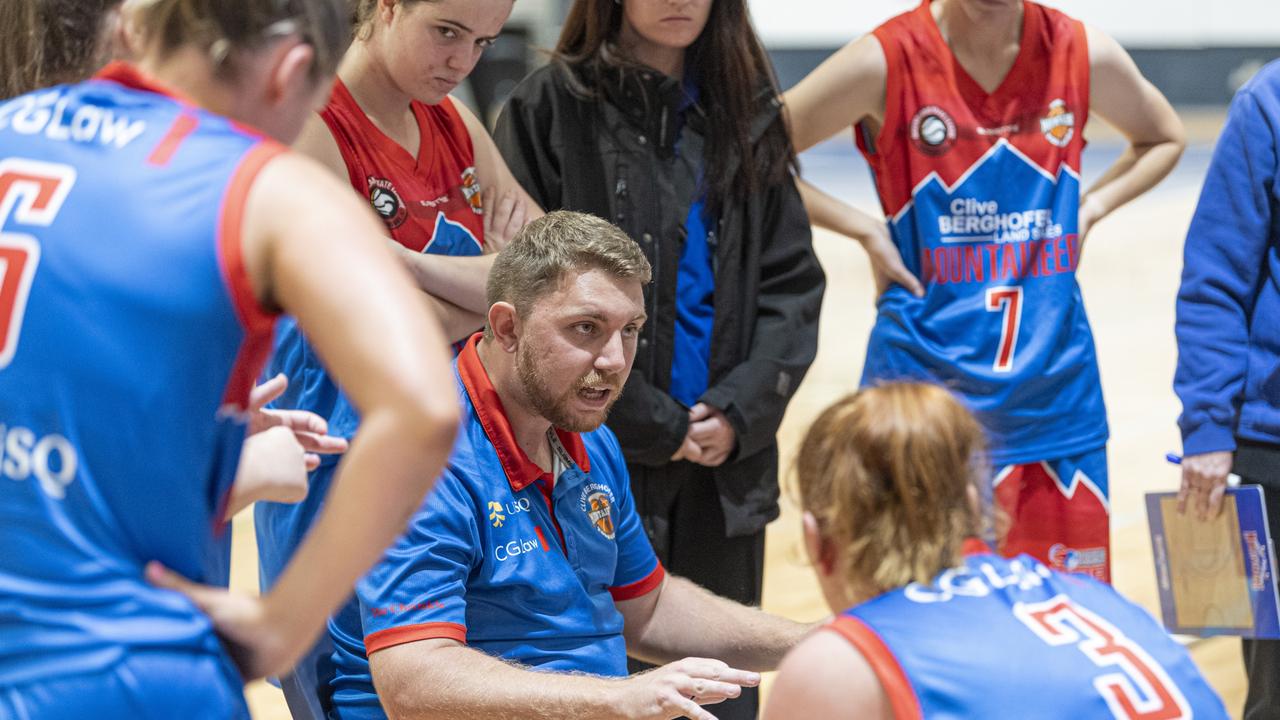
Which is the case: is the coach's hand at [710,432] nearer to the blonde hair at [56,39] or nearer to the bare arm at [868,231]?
the bare arm at [868,231]

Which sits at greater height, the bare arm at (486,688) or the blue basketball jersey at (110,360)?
the blue basketball jersey at (110,360)

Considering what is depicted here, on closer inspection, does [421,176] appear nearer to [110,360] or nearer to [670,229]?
[670,229]

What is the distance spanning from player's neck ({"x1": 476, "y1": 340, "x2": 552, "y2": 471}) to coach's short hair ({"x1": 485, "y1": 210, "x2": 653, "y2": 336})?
0.08 metres

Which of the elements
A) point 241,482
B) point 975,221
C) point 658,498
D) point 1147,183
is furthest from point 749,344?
point 241,482

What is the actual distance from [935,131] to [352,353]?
85.1 inches

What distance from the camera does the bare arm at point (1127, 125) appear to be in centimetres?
322

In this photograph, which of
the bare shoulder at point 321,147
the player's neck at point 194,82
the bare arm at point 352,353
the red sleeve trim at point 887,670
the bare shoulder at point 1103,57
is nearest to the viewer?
the bare arm at point 352,353

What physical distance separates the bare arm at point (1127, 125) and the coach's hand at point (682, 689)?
6.00ft

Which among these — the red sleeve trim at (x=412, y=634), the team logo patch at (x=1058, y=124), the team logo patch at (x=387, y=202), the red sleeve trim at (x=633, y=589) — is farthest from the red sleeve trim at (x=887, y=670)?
the team logo patch at (x=1058, y=124)

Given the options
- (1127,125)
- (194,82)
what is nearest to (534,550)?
(194,82)

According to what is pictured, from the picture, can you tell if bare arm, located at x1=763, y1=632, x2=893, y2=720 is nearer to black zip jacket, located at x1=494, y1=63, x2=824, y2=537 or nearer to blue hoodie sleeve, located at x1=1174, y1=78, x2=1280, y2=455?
black zip jacket, located at x1=494, y1=63, x2=824, y2=537

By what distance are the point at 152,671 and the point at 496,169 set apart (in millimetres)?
1671

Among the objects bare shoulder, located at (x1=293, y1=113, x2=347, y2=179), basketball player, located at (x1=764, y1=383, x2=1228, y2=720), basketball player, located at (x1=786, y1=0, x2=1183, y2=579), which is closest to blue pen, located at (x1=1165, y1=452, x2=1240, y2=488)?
basketball player, located at (x1=786, y1=0, x2=1183, y2=579)

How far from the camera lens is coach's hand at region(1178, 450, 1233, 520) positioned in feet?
9.63
